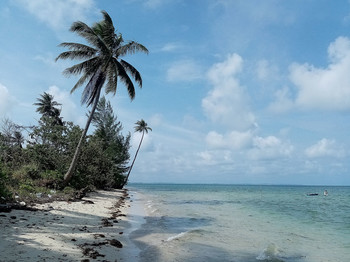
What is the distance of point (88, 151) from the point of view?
2550 centimetres

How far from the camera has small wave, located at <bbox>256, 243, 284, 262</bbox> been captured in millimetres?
8594

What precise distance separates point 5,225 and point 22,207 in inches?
119

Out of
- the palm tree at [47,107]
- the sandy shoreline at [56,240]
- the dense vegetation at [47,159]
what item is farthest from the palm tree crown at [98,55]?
the palm tree at [47,107]

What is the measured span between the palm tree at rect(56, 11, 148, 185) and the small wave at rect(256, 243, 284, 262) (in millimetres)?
14341

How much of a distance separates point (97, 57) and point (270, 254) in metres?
17.2

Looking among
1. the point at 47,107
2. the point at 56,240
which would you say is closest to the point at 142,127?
the point at 47,107

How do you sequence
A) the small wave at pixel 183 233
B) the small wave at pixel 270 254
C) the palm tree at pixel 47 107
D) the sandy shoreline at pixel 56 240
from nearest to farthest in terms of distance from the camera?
the sandy shoreline at pixel 56 240
the small wave at pixel 270 254
the small wave at pixel 183 233
the palm tree at pixel 47 107

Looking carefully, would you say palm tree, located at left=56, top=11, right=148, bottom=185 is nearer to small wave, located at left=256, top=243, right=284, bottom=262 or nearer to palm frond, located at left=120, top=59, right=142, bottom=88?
palm frond, located at left=120, top=59, right=142, bottom=88

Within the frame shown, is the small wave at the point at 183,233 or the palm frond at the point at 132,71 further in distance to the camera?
the palm frond at the point at 132,71

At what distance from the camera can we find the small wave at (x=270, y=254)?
8.59 m

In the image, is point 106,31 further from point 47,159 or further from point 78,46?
point 47,159

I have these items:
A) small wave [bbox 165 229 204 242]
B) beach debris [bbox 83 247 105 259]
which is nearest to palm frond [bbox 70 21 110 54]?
small wave [bbox 165 229 204 242]

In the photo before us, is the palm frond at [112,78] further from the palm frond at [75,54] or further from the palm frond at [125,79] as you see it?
the palm frond at [75,54]

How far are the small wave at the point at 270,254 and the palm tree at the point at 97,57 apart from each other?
1434cm
